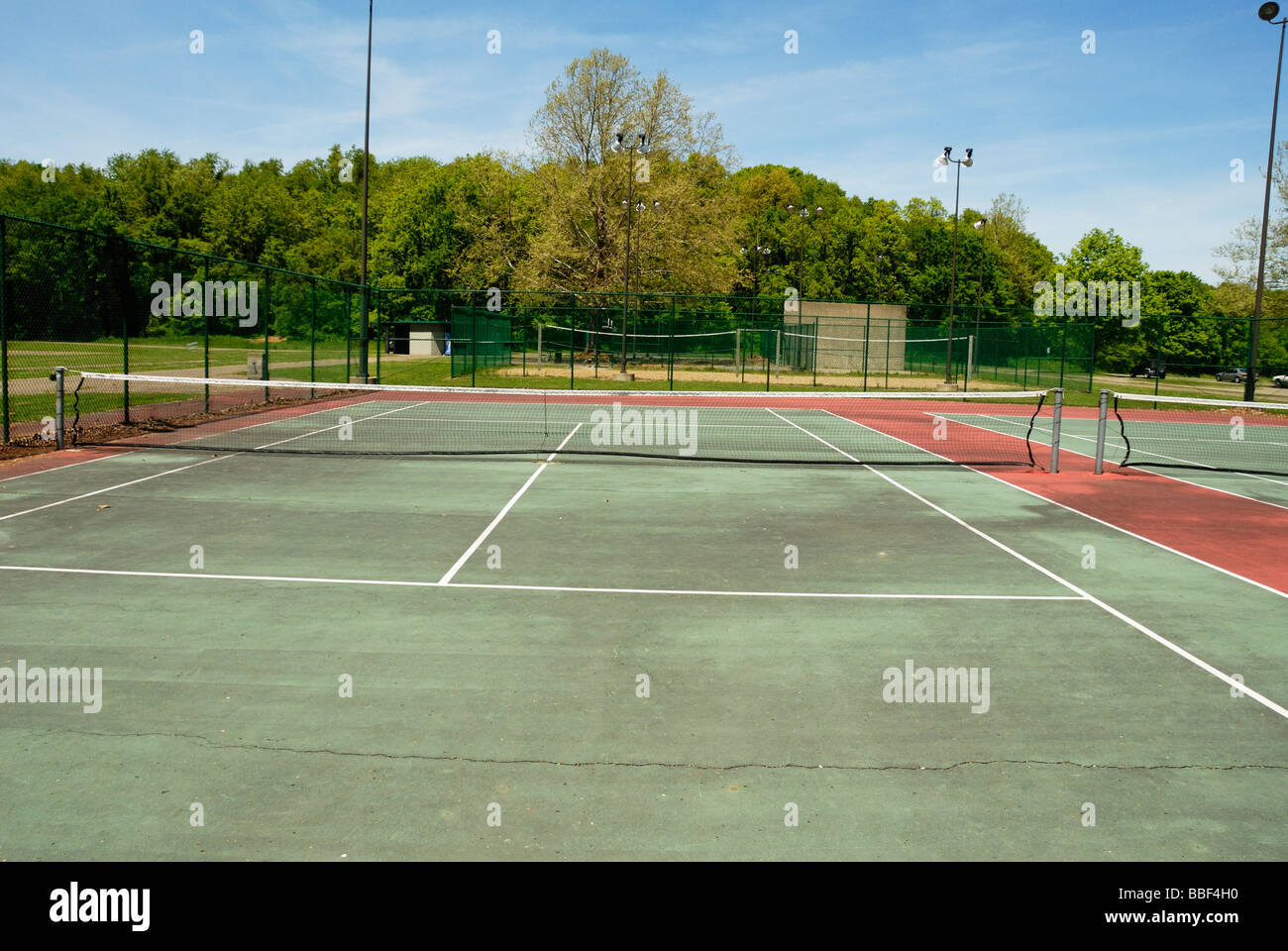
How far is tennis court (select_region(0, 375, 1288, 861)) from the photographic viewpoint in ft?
15.3

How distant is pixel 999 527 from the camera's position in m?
12.4

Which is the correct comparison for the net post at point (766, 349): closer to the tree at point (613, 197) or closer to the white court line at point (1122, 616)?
the tree at point (613, 197)

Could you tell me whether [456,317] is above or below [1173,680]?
above

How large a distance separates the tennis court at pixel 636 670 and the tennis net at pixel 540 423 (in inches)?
170

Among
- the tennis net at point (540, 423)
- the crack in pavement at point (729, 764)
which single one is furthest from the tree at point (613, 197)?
the crack in pavement at point (729, 764)

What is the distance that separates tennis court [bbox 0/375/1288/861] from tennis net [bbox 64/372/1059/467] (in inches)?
170

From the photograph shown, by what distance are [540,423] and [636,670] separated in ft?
62.7

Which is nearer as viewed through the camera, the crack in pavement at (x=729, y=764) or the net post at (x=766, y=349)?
the crack in pavement at (x=729, y=764)

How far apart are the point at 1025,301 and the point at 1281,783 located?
100.0 meters

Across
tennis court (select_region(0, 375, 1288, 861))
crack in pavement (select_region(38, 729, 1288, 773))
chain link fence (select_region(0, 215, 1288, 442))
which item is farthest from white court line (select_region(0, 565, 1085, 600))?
chain link fence (select_region(0, 215, 1288, 442))

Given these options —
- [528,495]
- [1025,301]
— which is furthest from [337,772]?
[1025,301]

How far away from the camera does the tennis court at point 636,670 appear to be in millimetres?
4660
